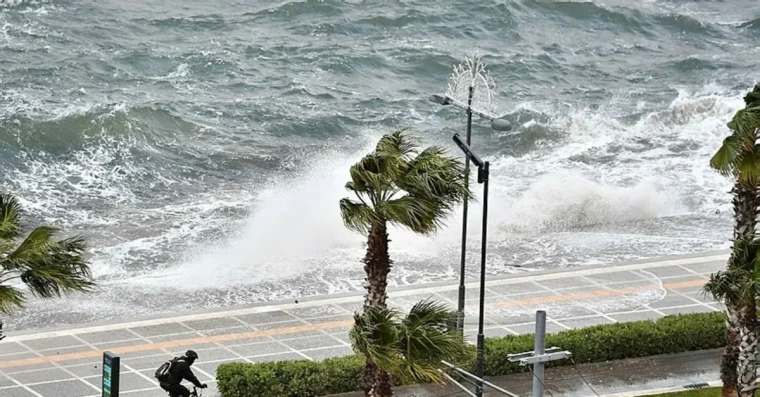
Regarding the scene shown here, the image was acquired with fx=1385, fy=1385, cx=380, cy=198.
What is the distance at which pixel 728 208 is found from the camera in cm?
4184

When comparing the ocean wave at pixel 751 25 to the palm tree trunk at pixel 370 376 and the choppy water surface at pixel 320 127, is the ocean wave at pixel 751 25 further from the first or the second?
the palm tree trunk at pixel 370 376

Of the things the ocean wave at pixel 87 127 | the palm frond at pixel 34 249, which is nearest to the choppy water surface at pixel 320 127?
the ocean wave at pixel 87 127

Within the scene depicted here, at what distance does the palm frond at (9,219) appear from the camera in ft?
66.6

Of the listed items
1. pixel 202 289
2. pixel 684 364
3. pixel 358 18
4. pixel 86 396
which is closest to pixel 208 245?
pixel 202 289

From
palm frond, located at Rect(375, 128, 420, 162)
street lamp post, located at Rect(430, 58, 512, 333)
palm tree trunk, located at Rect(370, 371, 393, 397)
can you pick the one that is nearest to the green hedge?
street lamp post, located at Rect(430, 58, 512, 333)

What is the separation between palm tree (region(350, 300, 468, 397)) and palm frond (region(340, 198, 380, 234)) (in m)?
1.26

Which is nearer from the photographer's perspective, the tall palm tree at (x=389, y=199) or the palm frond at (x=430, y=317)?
the tall palm tree at (x=389, y=199)

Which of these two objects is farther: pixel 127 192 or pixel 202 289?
pixel 127 192

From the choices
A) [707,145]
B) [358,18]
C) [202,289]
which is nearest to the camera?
[202,289]

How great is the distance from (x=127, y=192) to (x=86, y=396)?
20.6 metres

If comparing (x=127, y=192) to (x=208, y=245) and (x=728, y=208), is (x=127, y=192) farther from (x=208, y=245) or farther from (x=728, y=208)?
(x=728, y=208)

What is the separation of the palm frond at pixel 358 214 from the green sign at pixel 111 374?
4530mm

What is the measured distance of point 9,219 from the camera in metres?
20.5

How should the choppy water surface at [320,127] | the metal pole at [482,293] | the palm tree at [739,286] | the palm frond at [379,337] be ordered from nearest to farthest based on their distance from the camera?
the palm frond at [379,337]
the palm tree at [739,286]
the metal pole at [482,293]
the choppy water surface at [320,127]
